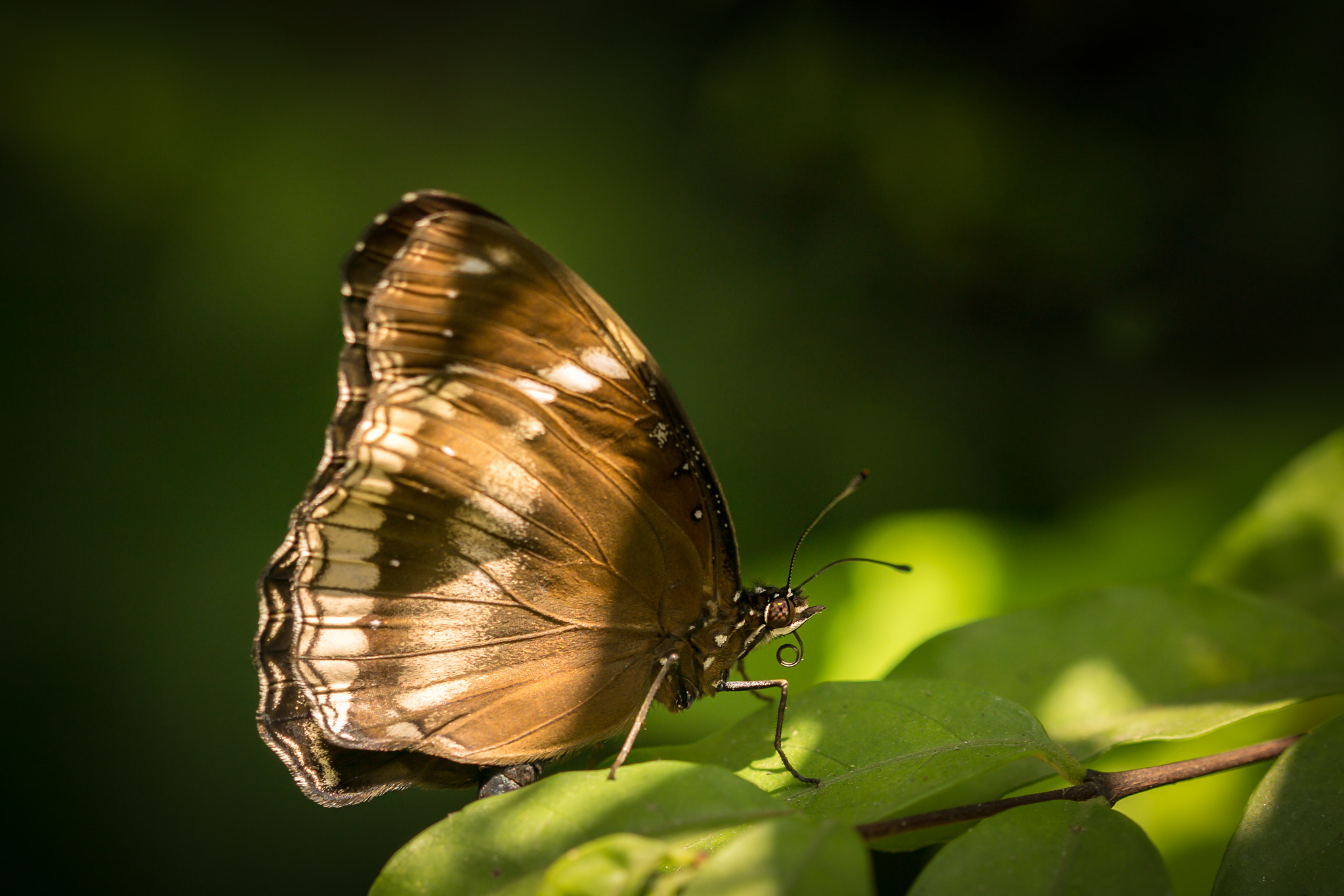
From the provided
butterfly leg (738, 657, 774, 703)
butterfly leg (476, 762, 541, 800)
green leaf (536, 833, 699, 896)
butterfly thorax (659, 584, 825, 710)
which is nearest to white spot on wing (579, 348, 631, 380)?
butterfly thorax (659, 584, 825, 710)

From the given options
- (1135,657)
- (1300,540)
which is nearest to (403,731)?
(1135,657)

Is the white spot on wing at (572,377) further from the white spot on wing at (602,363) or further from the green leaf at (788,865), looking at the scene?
the green leaf at (788,865)

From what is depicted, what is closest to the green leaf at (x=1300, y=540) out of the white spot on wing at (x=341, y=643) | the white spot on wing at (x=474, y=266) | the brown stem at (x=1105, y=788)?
the brown stem at (x=1105, y=788)

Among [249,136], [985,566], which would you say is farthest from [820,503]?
[249,136]

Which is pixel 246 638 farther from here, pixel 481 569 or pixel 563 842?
pixel 563 842

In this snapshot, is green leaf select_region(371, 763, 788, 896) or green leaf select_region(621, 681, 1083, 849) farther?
green leaf select_region(621, 681, 1083, 849)

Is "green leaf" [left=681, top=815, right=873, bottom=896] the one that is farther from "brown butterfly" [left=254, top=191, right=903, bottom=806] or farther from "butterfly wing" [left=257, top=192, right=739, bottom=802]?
"butterfly wing" [left=257, top=192, right=739, bottom=802]
